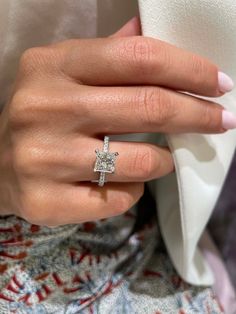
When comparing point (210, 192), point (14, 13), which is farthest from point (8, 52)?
point (210, 192)

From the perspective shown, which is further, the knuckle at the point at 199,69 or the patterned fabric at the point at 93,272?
the patterned fabric at the point at 93,272

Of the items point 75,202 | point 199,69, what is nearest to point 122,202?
point 75,202

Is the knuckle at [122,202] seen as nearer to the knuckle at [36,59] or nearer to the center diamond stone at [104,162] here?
the center diamond stone at [104,162]

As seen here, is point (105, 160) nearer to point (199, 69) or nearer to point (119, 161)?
point (119, 161)

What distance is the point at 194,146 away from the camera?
53 centimetres

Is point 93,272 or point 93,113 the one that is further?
point 93,272

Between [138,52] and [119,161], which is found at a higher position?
[138,52]

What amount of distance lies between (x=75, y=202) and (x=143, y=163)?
0.08 m

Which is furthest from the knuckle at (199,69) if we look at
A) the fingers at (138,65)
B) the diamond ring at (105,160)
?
the diamond ring at (105,160)

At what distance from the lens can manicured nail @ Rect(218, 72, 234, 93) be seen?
48 cm

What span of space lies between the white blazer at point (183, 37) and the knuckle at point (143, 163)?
0.04m

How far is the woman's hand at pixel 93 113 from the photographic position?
45cm

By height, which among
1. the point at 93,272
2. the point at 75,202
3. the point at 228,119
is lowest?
the point at 93,272

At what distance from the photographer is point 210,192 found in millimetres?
571
